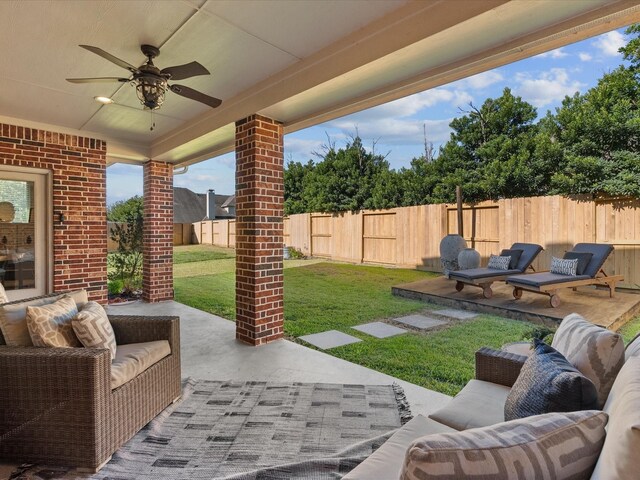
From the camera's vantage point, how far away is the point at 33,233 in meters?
4.93

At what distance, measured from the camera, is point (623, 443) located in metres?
0.78

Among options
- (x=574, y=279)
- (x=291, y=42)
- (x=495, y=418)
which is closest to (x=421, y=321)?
(x=574, y=279)

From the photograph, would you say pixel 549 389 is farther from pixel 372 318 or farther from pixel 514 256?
pixel 514 256

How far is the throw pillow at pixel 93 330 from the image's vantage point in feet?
7.42

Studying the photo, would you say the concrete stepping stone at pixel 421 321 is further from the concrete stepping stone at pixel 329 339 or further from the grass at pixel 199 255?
the grass at pixel 199 255

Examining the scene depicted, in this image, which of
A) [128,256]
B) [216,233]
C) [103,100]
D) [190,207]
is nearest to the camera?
[103,100]

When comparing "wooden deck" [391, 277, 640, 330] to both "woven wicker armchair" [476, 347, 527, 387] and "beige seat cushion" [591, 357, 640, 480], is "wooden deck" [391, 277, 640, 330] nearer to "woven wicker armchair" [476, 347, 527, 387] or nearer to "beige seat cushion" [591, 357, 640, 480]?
"woven wicker armchair" [476, 347, 527, 387]

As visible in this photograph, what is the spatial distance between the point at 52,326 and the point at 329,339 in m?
2.79

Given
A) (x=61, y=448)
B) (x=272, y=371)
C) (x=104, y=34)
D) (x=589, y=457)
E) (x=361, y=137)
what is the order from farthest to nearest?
(x=361, y=137) < (x=272, y=371) < (x=104, y=34) < (x=61, y=448) < (x=589, y=457)

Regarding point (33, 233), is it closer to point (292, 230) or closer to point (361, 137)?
point (292, 230)

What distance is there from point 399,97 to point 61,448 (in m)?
3.55

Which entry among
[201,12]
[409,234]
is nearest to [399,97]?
[201,12]

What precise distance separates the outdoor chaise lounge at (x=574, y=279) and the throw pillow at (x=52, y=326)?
568 cm

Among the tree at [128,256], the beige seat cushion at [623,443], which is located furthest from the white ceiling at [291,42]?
the tree at [128,256]
